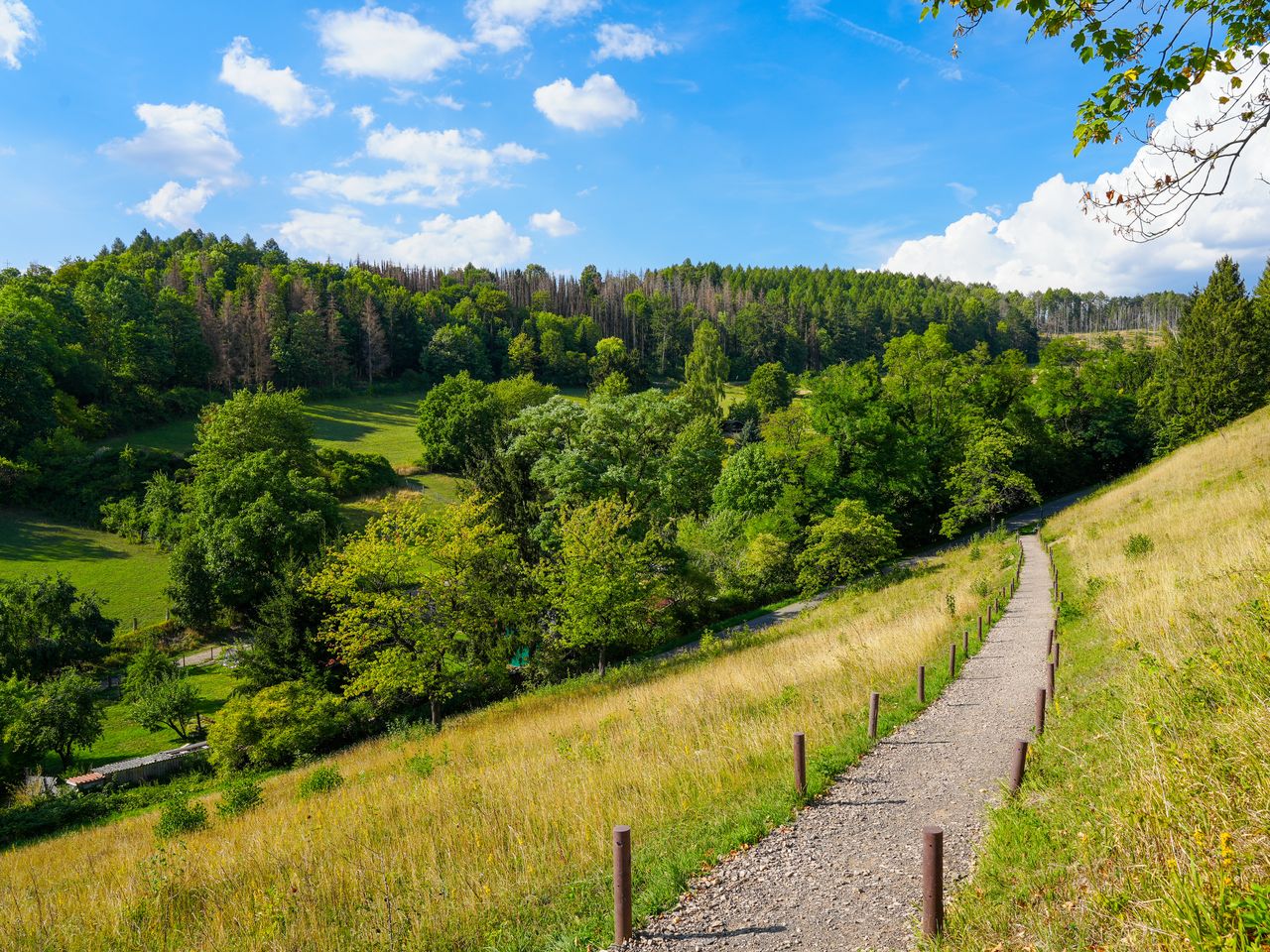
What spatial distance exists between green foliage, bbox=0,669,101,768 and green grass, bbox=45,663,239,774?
2.93ft

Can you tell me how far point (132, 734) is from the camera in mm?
30141

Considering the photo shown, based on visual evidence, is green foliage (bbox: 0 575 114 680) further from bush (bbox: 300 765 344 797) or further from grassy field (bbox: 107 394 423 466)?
grassy field (bbox: 107 394 423 466)

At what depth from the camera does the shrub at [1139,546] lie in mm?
19867

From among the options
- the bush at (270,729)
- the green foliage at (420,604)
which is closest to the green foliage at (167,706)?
the bush at (270,729)

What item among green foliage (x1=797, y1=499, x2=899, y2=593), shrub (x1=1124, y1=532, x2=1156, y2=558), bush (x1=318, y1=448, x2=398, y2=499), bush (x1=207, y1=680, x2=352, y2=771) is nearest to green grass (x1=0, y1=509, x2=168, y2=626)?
bush (x1=318, y1=448, x2=398, y2=499)

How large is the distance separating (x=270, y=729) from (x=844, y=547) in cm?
2721

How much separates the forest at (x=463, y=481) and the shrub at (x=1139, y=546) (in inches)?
544

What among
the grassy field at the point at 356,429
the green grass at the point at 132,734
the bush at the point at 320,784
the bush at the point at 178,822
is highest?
the grassy field at the point at 356,429

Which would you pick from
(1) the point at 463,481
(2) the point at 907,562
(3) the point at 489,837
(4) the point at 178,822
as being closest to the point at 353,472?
(1) the point at 463,481

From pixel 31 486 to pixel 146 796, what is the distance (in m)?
43.4

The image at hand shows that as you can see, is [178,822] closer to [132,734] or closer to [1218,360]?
[132,734]

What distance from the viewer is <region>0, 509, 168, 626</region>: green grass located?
41.3 meters

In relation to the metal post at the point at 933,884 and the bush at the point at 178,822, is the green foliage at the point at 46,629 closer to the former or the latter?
the bush at the point at 178,822

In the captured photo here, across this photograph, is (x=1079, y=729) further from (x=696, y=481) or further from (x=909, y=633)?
(x=696, y=481)
